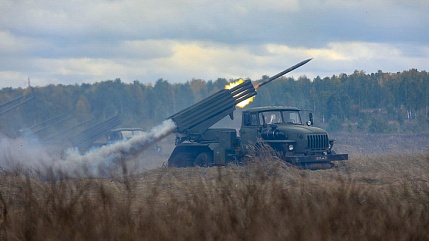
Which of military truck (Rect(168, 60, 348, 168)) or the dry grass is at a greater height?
military truck (Rect(168, 60, 348, 168))

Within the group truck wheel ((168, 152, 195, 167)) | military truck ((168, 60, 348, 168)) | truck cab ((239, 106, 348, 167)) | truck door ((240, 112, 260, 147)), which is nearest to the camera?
truck cab ((239, 106, 348, 167))

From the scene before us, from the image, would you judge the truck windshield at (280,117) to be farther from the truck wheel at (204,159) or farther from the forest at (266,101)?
the forest at (266,101)

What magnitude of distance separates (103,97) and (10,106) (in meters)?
24.8

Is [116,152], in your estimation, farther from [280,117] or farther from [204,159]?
[280,117]

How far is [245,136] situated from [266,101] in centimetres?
5050

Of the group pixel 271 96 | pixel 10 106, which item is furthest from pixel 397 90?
pixel 10 106

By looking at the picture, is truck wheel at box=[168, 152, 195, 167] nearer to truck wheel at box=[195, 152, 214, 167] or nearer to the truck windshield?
truck wheel at box=[195, 152, 214, 167]

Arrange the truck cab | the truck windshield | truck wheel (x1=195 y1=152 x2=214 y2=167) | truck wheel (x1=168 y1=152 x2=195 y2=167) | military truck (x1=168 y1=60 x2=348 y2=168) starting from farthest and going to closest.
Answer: truck wheel (x1=168 y1=152 x2=195 y2=167) → truck wheel (x1=195 y1=152 x2=214 y2=167) → the truck windshield → military truck (x1=168 y1=60 x2=348 y2=168) → the truck cab

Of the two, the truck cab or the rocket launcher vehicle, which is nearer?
the truck cab

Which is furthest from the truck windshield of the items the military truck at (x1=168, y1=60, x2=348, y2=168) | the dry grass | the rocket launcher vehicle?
the dry grass

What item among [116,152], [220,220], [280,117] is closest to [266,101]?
[116,152]

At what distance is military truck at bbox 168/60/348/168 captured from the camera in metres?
23.2

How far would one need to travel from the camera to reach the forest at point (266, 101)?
57.1 meters

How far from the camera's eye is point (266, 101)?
245ft
